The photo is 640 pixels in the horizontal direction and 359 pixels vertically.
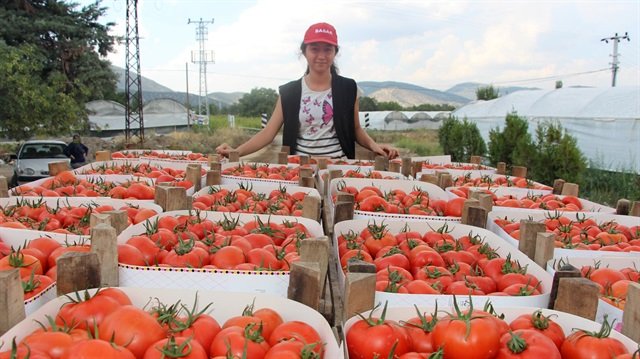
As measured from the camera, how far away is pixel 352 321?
4.94 feet

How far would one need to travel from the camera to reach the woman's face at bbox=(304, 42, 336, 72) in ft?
14.2

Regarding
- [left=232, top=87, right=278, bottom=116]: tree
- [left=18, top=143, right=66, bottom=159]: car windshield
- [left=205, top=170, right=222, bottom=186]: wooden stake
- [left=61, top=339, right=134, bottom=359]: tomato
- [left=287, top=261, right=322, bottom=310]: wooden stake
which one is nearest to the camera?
[left=61, top=339, right=134, bottom=359]: tomato

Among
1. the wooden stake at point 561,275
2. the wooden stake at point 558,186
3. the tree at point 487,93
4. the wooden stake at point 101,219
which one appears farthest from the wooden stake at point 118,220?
the tree at point 487,93

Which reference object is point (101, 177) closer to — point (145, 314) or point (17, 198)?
point (17, 198)

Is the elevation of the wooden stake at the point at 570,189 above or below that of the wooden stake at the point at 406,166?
below

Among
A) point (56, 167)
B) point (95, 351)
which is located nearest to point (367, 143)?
point (56, 167)

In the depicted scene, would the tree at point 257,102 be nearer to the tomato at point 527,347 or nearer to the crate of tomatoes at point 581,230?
the crate of tomatoes at point 581,230

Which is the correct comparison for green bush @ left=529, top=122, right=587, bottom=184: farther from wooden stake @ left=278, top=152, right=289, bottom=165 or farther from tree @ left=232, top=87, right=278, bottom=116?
tree @ left=232, top=87, right=278, bottom=116

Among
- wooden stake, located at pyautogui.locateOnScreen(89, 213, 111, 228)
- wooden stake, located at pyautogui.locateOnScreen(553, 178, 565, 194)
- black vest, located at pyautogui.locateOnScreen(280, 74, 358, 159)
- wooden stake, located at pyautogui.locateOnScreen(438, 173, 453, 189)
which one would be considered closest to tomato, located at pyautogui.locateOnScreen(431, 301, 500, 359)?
wooden stake, located at pyautogui.locateOnScreen(89, 213, 111, 228)

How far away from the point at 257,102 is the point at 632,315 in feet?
218

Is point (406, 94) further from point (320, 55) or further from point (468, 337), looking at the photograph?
point (468, 337)

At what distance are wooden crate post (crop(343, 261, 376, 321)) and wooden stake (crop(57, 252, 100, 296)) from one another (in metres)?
0.80

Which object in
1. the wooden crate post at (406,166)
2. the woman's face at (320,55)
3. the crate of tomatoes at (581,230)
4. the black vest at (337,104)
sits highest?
the woman's face at (320,55)

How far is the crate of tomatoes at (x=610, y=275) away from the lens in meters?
1.78
